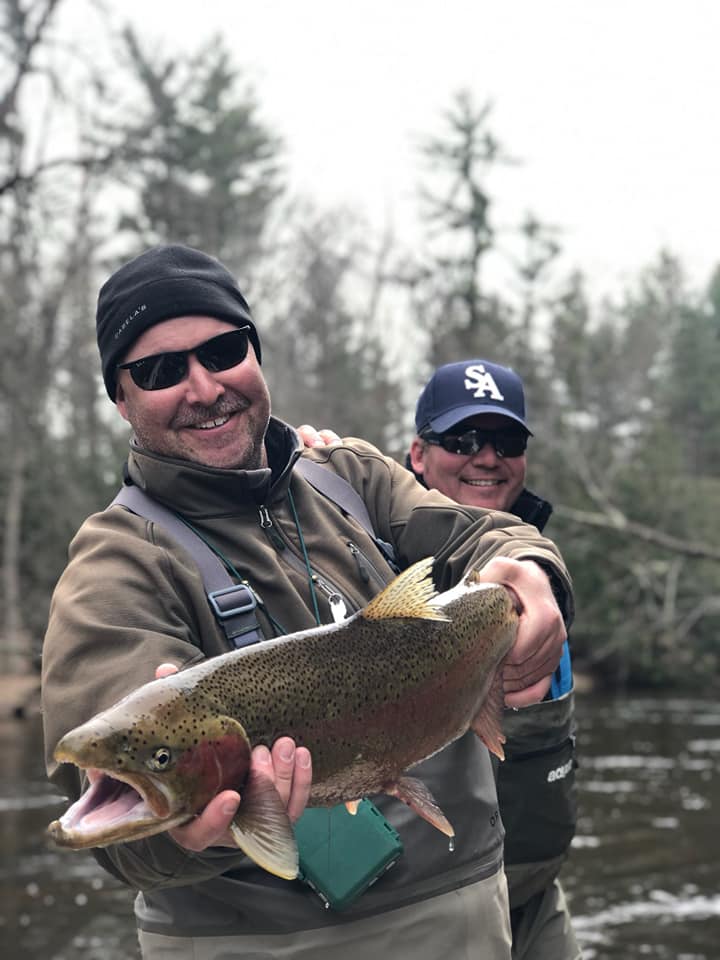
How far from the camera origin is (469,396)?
5059mm

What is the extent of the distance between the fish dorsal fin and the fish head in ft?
1.54

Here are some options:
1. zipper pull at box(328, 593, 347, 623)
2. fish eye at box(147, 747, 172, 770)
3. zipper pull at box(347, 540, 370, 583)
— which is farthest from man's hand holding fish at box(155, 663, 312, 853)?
zipper pull at box(347, 540, 370, 583)

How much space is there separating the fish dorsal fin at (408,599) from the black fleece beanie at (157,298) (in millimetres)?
917

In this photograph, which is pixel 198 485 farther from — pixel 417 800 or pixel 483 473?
pixel 483 473

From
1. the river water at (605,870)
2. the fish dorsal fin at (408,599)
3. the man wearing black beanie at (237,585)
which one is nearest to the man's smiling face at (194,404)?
the man wearing black beanie at (237,585)

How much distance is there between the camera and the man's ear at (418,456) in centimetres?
522

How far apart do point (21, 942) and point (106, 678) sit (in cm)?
750

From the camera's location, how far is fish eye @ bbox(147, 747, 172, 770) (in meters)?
1.93

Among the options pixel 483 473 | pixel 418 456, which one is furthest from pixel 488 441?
pixel 418 456

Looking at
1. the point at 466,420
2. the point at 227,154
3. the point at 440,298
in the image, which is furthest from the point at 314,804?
the point at 227,154

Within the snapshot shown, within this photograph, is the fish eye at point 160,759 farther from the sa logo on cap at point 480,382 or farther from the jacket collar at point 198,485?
the sa logo on cap at point 480,382

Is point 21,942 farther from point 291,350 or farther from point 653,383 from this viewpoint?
point 653,383

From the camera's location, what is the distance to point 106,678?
2.27m

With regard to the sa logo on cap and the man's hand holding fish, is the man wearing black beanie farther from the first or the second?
the sa logo on cap
